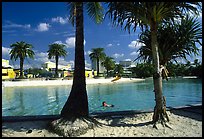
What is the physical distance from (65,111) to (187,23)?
5512mm

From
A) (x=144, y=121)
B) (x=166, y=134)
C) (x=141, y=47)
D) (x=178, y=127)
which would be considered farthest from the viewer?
(x=141, y=47)

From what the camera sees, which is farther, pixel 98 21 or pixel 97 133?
pixel 98 21

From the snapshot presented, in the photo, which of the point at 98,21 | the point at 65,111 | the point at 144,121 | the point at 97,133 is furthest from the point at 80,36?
the point at 144,121

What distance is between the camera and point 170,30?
8602mm

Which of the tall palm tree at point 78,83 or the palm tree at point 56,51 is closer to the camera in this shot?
the tall palm tree at point 78,83

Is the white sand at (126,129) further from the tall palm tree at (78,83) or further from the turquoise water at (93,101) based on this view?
the turquoise water at (93,101)

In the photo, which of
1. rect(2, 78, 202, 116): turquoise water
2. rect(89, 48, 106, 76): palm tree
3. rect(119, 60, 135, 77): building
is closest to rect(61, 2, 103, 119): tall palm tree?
rect(2, 78, 202, 116): turquoise water

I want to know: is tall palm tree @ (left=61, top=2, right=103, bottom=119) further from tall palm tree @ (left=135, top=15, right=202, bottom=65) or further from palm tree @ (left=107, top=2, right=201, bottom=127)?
tall palm tree @ (left=135, top=15, right=202, bottom=65)

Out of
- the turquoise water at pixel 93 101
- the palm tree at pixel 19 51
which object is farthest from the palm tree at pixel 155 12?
the palm tree at pixel 19 51

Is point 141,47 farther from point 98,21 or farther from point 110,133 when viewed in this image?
point 110,133

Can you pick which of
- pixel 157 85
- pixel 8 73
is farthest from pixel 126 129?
pixel 8 73

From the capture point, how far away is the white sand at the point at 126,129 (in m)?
6.18

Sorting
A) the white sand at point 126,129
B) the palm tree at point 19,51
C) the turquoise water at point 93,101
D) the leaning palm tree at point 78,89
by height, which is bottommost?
the turquoise water at point 93,101

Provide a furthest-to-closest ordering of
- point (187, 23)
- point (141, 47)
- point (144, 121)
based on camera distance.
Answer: point (141, 47) < point (187, 23) < point (144, 121)
